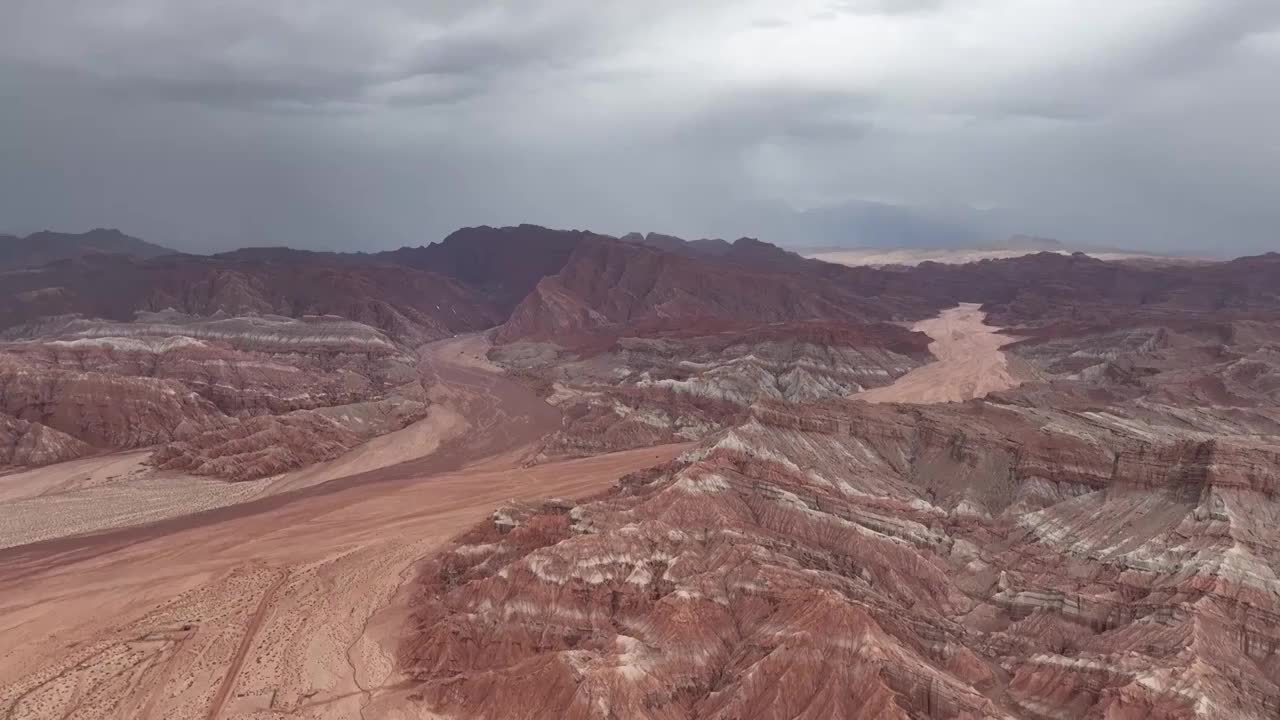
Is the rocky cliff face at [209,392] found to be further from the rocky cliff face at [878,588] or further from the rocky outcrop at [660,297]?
the rocky outcrop at [660,297]

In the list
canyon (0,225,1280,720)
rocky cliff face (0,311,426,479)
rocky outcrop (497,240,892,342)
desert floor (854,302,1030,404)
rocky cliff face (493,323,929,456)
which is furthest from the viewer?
rocky outcrop (497,240,892,342)

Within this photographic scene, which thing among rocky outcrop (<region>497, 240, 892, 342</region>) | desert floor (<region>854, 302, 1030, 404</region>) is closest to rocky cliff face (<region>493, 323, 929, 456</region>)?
desert floor (<region>854, 302, 1030, 404</region>)

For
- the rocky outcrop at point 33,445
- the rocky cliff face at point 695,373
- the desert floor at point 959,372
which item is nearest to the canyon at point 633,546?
the rocky outcrop at point 33,445

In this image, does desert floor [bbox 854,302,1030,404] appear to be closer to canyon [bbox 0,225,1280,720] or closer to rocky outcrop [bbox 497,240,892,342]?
canyon [bbox 0,225,1280,720]

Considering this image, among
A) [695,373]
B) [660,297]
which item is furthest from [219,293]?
[695,373]

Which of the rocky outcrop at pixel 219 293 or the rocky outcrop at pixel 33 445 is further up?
the rocky outcrop at pixel 219 293

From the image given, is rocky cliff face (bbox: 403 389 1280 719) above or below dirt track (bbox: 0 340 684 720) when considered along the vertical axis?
above
